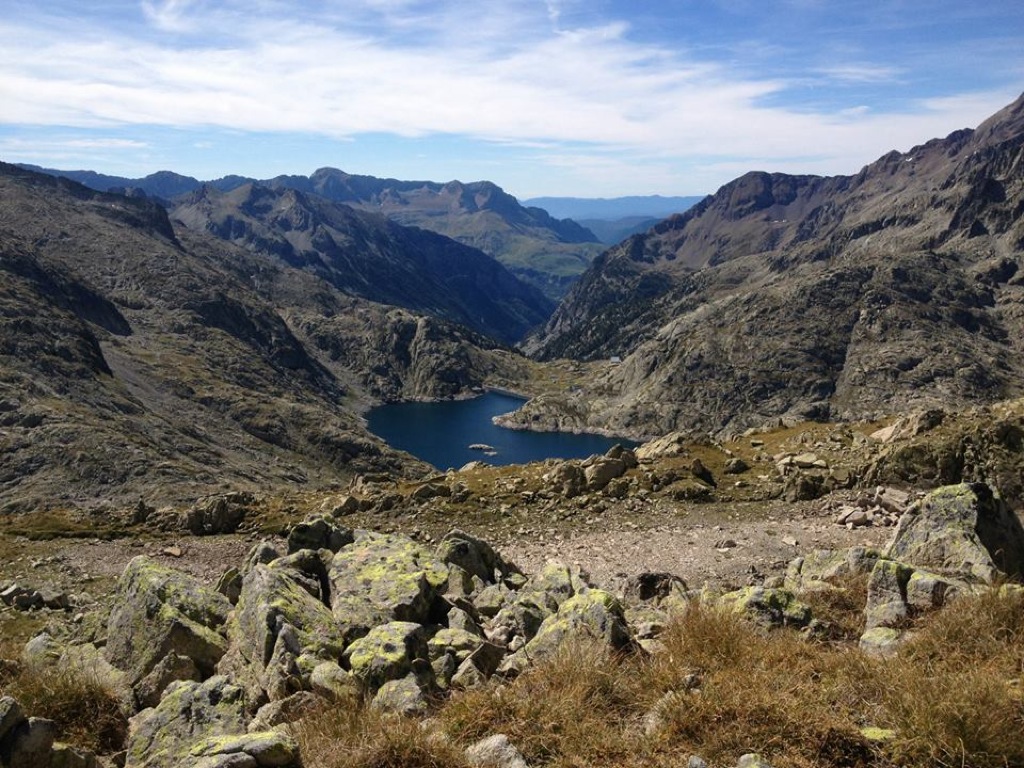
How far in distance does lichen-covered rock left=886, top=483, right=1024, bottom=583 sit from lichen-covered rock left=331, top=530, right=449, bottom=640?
961 cm

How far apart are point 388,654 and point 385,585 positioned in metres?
3.57

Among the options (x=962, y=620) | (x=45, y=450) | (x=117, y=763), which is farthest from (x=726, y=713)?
(x=45, y=450)

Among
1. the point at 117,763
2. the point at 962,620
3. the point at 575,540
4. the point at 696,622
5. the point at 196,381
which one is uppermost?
the point at 962,620

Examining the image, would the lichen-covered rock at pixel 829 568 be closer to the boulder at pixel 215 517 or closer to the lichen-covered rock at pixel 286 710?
the lichen-covered rock at pixel 286 710

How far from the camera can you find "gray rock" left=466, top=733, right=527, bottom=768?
7.29 m

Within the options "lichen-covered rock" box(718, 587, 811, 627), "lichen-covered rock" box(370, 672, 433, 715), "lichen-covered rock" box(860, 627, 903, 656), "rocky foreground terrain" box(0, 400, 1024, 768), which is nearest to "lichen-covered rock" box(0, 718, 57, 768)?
"rocky foreground terrain" box(0, 400, 1024, 768)

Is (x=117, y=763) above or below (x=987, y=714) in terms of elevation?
below

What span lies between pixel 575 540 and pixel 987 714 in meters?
18.2

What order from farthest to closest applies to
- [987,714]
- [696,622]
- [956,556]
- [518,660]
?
[956,556] < [518,660] < [696,622] < [987,714]

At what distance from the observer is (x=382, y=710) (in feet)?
30.5

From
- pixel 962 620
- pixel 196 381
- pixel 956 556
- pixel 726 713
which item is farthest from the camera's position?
pixel 196 381

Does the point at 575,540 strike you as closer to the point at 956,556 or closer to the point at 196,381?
the point at 956,556

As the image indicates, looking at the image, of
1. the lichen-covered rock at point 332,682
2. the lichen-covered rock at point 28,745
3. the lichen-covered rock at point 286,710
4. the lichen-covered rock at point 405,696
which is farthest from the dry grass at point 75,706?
the lichen-covered rock at point 405,696

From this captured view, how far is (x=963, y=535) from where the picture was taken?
13.1m
